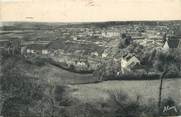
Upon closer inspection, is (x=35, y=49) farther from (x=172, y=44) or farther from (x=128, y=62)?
(x=172, y=44)

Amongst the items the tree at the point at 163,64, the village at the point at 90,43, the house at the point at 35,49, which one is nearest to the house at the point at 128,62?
the village at the point at 90,43

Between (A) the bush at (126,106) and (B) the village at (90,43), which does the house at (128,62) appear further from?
(A) the bush at (126,106)

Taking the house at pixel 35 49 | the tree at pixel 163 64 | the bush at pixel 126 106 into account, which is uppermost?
the house at pixel 35 49

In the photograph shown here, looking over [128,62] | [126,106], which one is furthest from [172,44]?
[126,106]

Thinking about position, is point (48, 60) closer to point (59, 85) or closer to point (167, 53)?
point (59, 85)

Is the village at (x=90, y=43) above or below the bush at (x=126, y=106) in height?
above
